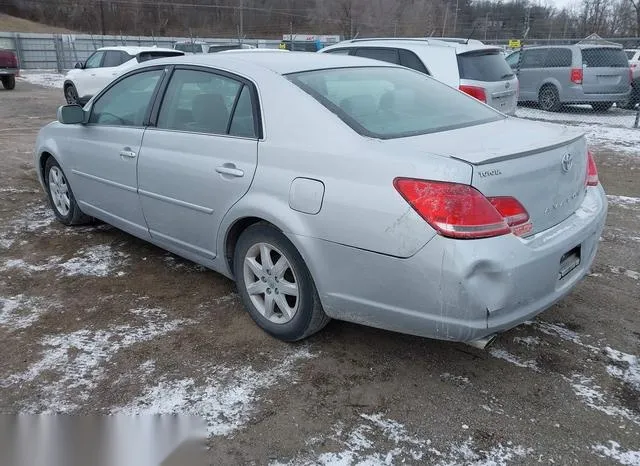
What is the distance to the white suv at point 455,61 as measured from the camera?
25.7ft

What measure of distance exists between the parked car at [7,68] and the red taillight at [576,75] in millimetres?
17432

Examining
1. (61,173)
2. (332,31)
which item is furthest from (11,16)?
(61,173)

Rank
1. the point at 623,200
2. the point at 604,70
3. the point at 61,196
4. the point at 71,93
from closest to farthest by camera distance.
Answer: the point at 61,196 < the point at 623,200 < the point at 604,70 < the point at 71,93

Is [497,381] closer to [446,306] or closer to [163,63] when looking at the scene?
[446,306]

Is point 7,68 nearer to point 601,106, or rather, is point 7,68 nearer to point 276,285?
point 601,106

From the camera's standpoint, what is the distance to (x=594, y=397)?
276cm

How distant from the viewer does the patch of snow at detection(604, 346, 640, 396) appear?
2.89 metres

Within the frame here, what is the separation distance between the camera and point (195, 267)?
4.34 m

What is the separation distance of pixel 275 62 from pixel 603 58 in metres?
12.3

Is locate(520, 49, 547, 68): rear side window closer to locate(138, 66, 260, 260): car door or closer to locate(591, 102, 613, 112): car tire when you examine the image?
locate(591, 102, 613, 112): car tire

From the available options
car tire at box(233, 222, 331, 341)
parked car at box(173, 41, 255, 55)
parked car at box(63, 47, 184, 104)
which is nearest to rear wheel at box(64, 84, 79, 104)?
parked car at box(63, 47, 184, 104)

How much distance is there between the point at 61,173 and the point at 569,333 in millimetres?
4246

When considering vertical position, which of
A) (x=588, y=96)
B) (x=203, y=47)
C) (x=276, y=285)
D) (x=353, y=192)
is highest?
(x=203, y=47)

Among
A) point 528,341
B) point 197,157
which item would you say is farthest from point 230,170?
point 528,341
